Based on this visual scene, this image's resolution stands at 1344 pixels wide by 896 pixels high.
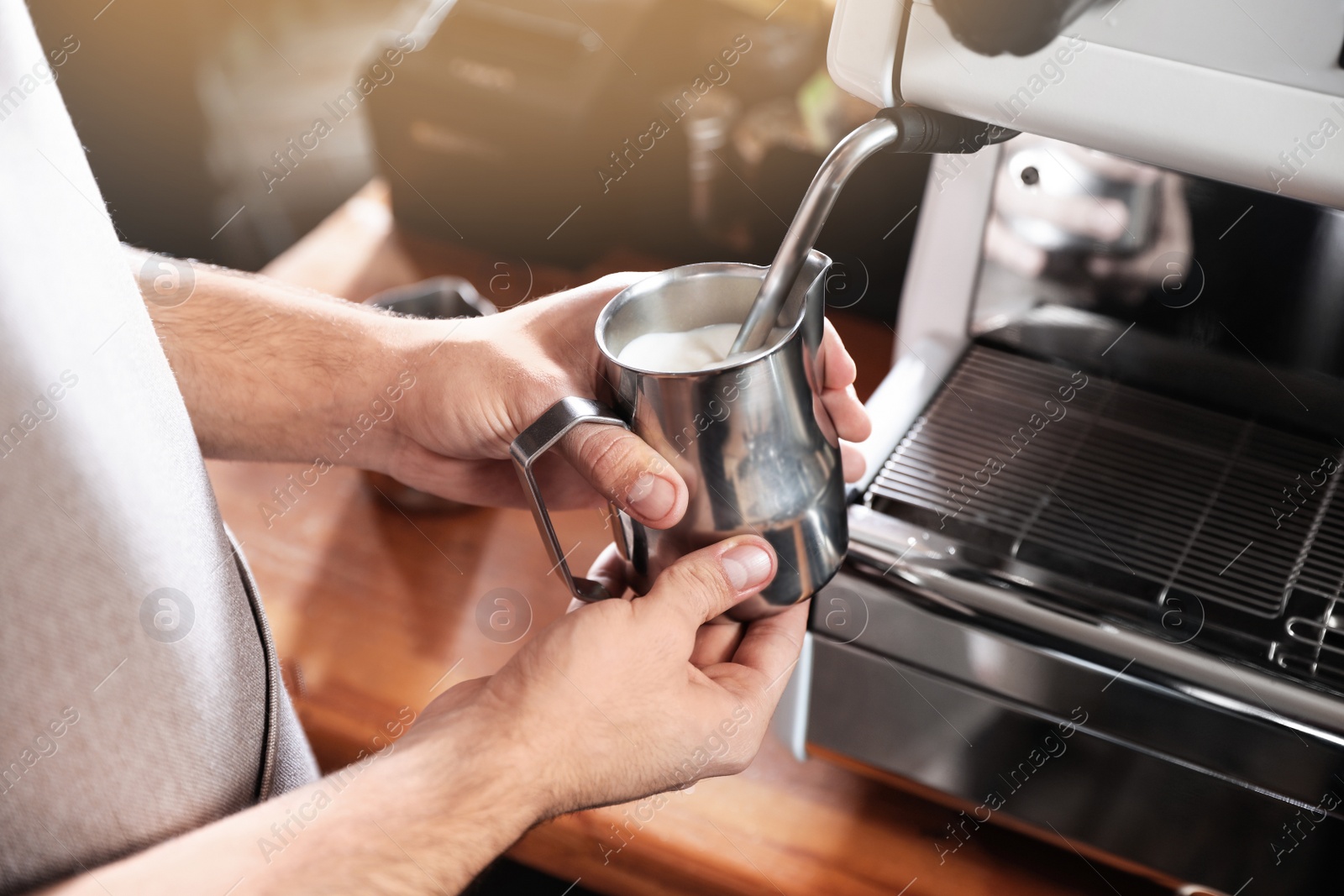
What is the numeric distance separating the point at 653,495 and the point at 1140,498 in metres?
0.28

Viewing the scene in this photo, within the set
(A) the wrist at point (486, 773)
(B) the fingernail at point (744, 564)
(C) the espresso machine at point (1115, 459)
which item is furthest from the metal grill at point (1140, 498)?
(A) the wrist at point (486, 773)

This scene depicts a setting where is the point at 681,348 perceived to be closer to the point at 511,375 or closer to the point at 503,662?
the point at 511,375

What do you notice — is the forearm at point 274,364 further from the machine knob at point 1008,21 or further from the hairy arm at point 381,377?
the machine knob at point 1008,21

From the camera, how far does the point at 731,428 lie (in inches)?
18.6

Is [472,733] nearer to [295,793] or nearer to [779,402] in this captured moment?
[295,793]

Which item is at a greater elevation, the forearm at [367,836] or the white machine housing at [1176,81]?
the white machine housing at [1176,81]

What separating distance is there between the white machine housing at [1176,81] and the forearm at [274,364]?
1.23 feet

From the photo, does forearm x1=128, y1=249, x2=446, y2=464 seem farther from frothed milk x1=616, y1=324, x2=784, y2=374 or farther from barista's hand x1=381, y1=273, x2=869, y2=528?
frothed milk x1=616, y1=324, x2=784, y2=374

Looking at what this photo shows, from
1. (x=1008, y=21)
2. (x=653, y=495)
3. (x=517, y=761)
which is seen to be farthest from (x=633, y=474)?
(x=1008, y=21)

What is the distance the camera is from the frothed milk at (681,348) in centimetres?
51

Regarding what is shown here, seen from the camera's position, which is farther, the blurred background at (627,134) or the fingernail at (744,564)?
the blurred background at (627,134)

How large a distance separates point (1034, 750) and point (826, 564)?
0.16 metres

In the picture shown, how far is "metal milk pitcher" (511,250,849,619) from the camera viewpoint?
465 millimetres

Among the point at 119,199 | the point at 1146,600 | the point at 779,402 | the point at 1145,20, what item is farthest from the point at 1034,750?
the point at 119,199
